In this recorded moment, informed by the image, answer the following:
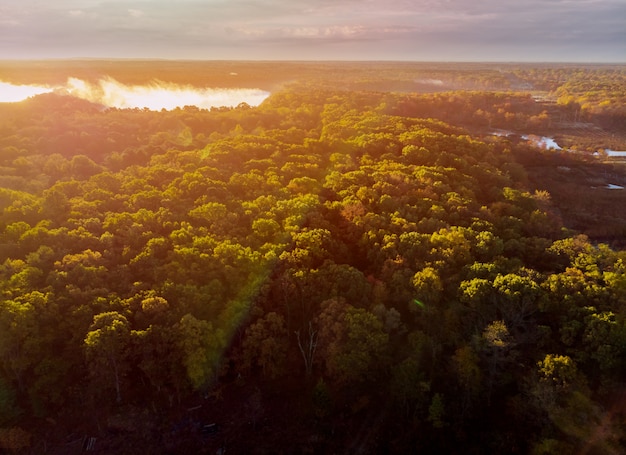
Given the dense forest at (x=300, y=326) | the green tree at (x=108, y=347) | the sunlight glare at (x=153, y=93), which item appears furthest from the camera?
the sunlight glare at (x=153, y=93)

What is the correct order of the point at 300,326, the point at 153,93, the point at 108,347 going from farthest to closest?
the point at 153,93
the point at 300,326
the point at 108,347

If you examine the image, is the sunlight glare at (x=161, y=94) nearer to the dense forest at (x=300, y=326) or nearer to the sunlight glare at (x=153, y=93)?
the sunlight glare at (x=153, y=93)

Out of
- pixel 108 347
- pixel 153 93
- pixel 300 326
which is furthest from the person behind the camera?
pixel 153 93

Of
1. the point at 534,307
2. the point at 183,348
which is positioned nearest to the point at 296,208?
the point at 183,348

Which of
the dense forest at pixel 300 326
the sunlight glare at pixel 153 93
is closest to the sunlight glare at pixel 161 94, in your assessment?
the sunlight glare at pixel 153 93

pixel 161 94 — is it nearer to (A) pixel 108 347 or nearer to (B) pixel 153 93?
(B) pixel 153 93

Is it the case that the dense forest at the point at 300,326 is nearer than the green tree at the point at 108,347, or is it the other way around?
the green tree at the point at 108,347

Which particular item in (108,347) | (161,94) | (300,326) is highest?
(161,94)

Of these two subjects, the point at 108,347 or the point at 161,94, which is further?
the point at 161,94

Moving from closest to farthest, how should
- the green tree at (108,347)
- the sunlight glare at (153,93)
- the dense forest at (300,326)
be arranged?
the green tree at (108,347), the dense forest at (300,326), the sunlight glare at (153,93)

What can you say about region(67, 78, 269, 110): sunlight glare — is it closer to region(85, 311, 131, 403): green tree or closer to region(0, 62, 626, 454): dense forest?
region(0, 62, 626, 454): dense forest

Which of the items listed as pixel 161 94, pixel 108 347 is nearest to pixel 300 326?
pixel 108 347

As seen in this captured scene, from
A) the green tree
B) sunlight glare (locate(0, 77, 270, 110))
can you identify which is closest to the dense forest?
the green tree
